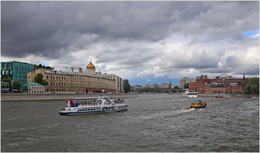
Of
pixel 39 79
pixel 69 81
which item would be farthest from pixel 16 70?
pixel 69 81

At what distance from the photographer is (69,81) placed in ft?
422

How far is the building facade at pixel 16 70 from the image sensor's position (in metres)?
123

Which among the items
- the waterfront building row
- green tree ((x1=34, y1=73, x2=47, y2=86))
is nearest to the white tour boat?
the waterfront building row

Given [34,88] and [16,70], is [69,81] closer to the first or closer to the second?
[34,88]

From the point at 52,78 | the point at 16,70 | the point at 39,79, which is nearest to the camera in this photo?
the point at 39,79

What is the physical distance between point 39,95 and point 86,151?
7476 centimetres

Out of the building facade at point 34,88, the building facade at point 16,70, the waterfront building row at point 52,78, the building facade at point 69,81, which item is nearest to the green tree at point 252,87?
the building facade at point 69,81

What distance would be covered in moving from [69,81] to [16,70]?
2745cm

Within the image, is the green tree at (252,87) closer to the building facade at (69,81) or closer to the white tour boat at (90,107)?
the building facade at (69,81)

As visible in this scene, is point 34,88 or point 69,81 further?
point 69,81

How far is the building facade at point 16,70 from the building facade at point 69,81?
9692 millimetres

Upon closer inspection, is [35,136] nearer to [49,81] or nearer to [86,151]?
[86,151]

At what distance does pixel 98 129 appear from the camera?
31141 mm

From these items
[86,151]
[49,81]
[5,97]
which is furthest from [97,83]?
[86,151]
